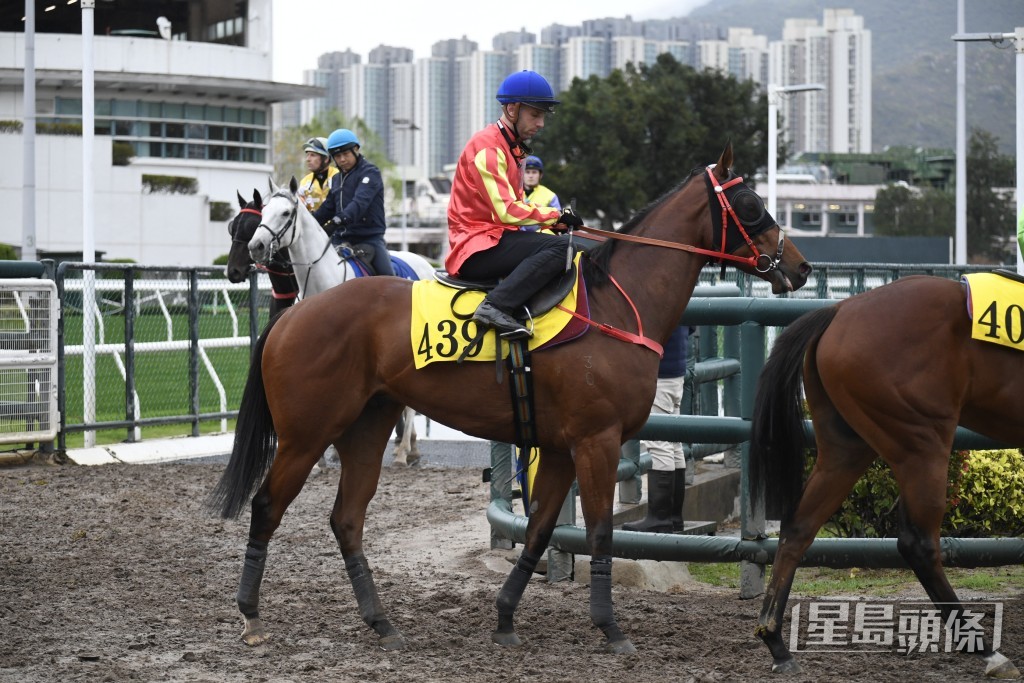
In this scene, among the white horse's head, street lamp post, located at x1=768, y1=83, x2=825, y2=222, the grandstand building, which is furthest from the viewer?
the grandstand building

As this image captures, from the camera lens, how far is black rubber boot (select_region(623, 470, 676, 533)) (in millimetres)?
7750

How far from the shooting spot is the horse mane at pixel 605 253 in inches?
234

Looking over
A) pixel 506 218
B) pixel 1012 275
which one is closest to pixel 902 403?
A: pixel 1012 275

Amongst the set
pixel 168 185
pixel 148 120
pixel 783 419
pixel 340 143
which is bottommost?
pixel 783 419

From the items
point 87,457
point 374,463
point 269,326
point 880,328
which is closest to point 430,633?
point 374,463

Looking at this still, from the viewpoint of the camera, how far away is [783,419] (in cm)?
568

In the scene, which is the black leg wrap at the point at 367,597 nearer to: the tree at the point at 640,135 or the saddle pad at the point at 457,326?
the saddle pad at the point at 457,326

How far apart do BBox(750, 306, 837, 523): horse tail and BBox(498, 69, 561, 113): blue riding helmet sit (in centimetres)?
152

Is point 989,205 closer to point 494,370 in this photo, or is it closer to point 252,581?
point 494,370

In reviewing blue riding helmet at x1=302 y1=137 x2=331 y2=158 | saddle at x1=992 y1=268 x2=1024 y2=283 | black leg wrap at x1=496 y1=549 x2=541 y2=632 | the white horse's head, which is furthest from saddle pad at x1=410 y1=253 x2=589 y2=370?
blue riding helmet at x1=302 y1=137 x2=331 y2=158

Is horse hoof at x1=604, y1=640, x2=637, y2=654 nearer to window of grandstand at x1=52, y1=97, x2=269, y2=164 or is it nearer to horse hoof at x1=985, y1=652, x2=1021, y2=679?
horse hoof at x1=985, y1=652, x2=1021, y2=679

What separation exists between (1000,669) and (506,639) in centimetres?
207

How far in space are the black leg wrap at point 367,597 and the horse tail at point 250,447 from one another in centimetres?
→ 59

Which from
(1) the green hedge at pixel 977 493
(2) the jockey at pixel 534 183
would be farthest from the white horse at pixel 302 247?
(1) the green hedge at pixel 977 493
